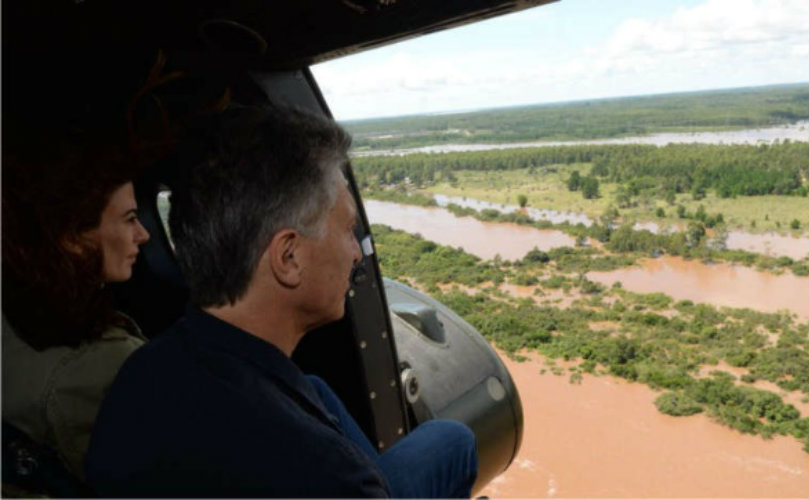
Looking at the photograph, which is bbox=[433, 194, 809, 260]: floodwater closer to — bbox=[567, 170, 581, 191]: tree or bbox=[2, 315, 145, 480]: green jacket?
bbox=[567, 170, 581, 191]: tree

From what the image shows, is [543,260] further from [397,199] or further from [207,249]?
[207,249]

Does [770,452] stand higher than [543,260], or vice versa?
[543,260]

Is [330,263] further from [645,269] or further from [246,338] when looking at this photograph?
[645,269]

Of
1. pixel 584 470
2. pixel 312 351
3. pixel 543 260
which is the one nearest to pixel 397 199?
pixel 543 260

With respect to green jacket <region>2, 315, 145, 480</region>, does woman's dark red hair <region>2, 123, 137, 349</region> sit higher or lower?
higher

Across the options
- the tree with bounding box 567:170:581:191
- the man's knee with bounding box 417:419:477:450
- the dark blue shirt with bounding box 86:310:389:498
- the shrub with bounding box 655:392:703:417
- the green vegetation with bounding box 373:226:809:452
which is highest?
the dark blue shirt with bounding box 86:310:389:498

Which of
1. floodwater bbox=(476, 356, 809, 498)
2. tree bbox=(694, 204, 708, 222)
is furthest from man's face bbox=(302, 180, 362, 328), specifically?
tree bbox=(694, 204, 708, 222)

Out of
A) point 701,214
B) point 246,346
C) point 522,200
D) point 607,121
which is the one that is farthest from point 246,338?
point 607,121
